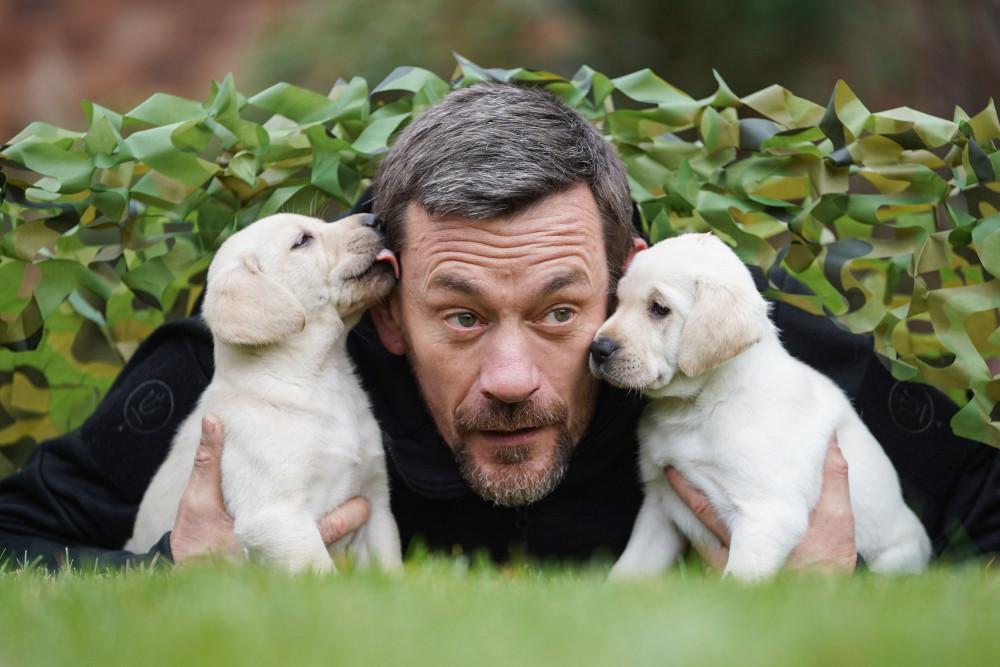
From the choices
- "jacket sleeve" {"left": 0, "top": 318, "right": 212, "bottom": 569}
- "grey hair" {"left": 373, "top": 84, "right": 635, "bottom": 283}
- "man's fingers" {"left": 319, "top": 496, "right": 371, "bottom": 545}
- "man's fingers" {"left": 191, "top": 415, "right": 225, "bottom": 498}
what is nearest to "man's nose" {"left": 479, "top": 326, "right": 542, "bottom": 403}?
"grey hair" {"left": 373, "top": 84, "right": 635, "bottom": 283}

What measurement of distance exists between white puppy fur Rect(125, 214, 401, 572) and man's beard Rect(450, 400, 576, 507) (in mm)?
406

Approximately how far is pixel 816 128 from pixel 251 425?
2.69m

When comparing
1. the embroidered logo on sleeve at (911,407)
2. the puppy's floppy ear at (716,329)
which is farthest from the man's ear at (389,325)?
the embroidered logo on sleeve at (911,407)

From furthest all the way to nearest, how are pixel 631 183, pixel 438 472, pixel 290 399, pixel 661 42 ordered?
pixel 661 42 < pixel 631 183 < pixel 438 472 < pixel 290 399

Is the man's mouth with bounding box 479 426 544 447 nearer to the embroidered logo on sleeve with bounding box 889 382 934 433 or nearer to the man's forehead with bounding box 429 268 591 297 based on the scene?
the man's forehead with bounding box 429 268 591 297

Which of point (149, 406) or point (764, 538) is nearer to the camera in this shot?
point (764, 538)

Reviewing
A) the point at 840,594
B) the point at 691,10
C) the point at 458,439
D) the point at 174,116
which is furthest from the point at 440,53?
the point at 840,594

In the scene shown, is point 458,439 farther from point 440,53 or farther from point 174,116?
point 440,53

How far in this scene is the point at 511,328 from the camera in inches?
152

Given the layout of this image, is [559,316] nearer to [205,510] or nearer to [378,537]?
[378,537]

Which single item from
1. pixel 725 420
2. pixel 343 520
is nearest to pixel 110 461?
pixel 343 520

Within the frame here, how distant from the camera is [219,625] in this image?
2281mm

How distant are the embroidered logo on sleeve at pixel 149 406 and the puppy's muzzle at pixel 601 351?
2069 millimetres

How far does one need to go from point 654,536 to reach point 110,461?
2.39m
